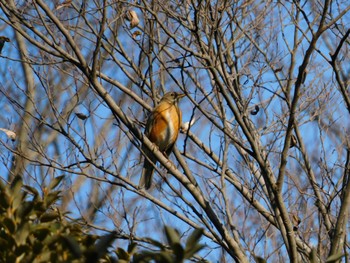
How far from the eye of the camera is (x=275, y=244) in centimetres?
621

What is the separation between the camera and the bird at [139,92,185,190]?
272 inches

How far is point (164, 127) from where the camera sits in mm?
7355

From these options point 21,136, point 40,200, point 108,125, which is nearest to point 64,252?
point 40,200

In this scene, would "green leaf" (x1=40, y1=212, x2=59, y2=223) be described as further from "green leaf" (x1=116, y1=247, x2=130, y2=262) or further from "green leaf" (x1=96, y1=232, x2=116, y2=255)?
"green leaf" (x1=96, y1=232, x2=116, y2=255)

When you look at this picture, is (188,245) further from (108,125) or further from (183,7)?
(108,125)

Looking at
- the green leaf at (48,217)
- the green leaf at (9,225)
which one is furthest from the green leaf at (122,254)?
the green leaf at (9,225)

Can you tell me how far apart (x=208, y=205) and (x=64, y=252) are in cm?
308

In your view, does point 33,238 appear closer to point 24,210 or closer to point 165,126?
point 24,210

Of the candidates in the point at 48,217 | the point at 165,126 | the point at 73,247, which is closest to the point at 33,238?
the point at 48,217

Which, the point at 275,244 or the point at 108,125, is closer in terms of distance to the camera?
the point at 275,244

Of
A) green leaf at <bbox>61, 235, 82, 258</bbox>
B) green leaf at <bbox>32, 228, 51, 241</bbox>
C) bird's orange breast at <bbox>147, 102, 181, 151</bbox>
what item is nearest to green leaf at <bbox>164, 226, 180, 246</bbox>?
green leaf at <bbox>61, 235, 82, 258</bbox>

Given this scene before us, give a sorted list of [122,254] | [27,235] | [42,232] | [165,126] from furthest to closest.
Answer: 1. [165,126]
2. [122,254]
3. [42,232]
4. [27,235]

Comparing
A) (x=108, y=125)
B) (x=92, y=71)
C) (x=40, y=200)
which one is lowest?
(x=40, y=200)

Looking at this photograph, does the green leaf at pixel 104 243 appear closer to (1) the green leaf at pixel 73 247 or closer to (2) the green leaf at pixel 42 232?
(1) the green leaf at pixel 73 247
